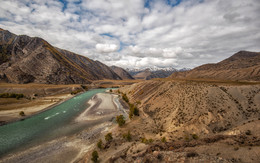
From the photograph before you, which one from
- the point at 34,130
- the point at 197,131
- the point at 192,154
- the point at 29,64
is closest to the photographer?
the point at 192,154

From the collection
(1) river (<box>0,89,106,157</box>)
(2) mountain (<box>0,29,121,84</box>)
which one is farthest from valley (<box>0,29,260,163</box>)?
(2) mountain (<box>0,29,121,84</box>)

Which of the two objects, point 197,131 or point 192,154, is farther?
point 197,131

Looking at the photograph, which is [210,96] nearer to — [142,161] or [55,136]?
[142,161]

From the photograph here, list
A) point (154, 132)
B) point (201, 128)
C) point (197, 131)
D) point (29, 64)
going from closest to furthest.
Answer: point (197, 131), point (201, 128), point (154, 132), point (29, 64)

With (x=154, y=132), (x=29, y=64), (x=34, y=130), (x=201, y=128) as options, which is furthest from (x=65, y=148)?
(x=29, y=64)

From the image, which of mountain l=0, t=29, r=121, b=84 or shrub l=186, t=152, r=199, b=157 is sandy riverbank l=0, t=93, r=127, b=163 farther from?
mountain l=0, t=29, r=121, b=84

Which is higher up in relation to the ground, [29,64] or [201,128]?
[29,64]

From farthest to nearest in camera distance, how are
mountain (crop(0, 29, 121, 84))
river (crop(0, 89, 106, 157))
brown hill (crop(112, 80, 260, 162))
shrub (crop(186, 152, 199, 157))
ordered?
1. mountain (crop(0, 29, 121, 84))
2. river (crop(0, 89, 106, 157))
3. brown hill (crop(112, 80, 260, 162))
4. shrub (crop(186, 152, 199, 157))

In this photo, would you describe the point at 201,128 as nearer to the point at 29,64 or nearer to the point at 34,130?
the point at 34,130

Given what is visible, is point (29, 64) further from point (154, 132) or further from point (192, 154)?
point (192, 154)

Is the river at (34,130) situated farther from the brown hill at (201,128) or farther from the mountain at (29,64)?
the mountain at (29,64)

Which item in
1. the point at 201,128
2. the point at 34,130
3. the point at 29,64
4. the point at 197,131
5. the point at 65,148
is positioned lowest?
the point at 65,148

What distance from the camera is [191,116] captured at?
97.1ft

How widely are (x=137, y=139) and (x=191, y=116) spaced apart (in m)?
15.0
